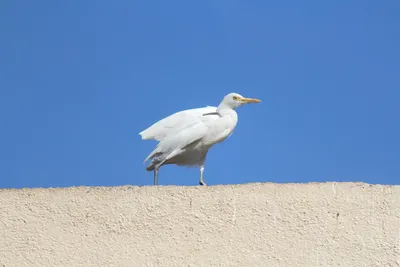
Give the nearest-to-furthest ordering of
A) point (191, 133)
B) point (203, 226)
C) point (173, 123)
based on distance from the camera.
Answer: point (203, 226) < point (191, 133) < point (173, 123)

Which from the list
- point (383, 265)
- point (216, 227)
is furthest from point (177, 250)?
point (383, 265)

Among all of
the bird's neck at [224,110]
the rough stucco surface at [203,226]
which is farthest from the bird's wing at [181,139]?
the rough stucco surface at [203,226]

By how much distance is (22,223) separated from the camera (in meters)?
4.72

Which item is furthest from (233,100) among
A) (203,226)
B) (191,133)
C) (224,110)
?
(203,226)

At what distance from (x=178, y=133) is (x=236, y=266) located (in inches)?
113

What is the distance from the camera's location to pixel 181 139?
7.21 metres

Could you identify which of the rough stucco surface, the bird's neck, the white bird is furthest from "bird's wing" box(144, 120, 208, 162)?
the rough stucco surface

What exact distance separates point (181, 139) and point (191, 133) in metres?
0.11

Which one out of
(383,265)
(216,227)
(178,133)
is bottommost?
(383,265)

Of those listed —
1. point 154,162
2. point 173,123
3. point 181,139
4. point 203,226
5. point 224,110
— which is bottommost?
point 203,226

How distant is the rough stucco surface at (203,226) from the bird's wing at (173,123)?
2.59m

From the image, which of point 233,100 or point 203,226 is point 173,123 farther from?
point 203,226

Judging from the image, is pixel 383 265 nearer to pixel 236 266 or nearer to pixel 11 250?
pixel 236 266

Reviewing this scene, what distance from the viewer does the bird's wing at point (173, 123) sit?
7310 millimetres
